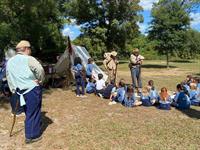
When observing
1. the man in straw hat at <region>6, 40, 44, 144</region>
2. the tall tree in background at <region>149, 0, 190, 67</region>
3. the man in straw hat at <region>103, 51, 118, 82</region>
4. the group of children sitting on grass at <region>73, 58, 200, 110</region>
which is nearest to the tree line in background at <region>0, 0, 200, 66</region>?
the tall tree in background at <region>149, 0, 190, 67</region>

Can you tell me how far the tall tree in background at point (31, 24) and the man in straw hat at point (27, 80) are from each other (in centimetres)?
889

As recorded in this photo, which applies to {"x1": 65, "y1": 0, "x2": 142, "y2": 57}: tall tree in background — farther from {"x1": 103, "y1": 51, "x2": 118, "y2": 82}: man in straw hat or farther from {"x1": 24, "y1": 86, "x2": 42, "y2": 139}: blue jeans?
{"x1": 24, "y1": 86, "x2": 42, "y2": 139}: blue jeans

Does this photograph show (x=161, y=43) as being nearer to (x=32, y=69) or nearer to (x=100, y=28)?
(x=100, y=28)

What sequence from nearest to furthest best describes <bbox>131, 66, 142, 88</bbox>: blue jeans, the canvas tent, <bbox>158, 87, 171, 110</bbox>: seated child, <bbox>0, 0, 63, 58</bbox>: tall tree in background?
<bbox>158, 87, 171, 110</bbox>: seated child
<bbox>131, 66, 142, 88</bbox>: blue jeans
the canvas tent
<bbox>0, 0, 63, 58</bbox>: tall tree in background

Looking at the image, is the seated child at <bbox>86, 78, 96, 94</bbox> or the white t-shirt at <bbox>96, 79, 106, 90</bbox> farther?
the seated child at <bbox>86, 78, 96, 94</bbox>

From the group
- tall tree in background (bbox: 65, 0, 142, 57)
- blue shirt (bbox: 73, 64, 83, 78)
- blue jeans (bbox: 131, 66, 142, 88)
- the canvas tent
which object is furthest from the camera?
tall tree in background (bbox: 65, 0, 142, 57)

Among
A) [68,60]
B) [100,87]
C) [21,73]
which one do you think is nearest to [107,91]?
[100,87]

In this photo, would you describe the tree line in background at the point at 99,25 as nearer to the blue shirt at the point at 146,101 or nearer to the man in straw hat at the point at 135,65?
the man in straw hat at the point at 135,65

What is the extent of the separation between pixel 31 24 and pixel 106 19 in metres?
17.7

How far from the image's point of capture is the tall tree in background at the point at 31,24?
58.5 feet

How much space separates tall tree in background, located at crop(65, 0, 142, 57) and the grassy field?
96.0ft

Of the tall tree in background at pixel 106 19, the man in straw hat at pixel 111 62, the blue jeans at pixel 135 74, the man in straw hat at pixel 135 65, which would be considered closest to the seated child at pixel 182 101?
the man in straw hat at pixel 135 65

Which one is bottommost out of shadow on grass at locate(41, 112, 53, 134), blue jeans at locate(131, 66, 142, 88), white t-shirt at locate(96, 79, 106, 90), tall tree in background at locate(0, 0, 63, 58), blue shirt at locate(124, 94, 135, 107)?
shadow on grass at locate(41, 112, 53, 134)

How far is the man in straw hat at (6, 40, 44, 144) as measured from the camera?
668 cm
